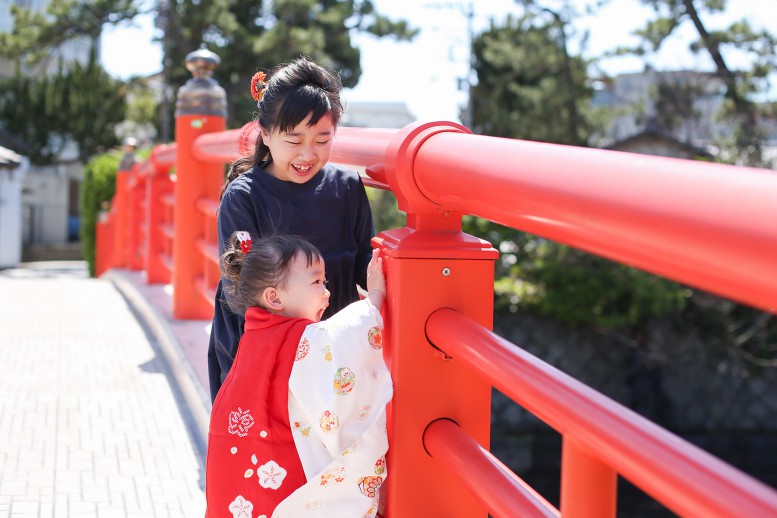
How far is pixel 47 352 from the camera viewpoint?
4379 mm

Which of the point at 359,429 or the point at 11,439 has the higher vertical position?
the point at 359,429

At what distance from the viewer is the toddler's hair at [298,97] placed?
1.95 m

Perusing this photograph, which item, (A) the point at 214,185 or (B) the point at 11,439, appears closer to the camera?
(B) the point at 11,439

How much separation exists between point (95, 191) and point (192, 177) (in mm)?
10055

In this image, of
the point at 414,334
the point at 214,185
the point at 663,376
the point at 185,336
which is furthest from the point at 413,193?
the point at 663,376

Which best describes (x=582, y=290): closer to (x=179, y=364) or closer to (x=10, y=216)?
(x=179, y=364)

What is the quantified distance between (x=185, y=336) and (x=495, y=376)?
9.77 ft

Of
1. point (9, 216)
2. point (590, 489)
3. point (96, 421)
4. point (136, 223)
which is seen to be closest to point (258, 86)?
point (590, 489)

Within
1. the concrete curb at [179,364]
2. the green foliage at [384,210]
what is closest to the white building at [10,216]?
the green foliage at [384,210]

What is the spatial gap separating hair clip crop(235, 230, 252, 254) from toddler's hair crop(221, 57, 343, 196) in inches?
10.8

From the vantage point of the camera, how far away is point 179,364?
387 centimetres

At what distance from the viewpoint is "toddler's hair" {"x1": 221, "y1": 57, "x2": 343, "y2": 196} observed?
1.95 metres

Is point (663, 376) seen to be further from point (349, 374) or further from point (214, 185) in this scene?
point (349, 374)

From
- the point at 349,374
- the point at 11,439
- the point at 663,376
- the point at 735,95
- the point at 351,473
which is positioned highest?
the point at 735,95
